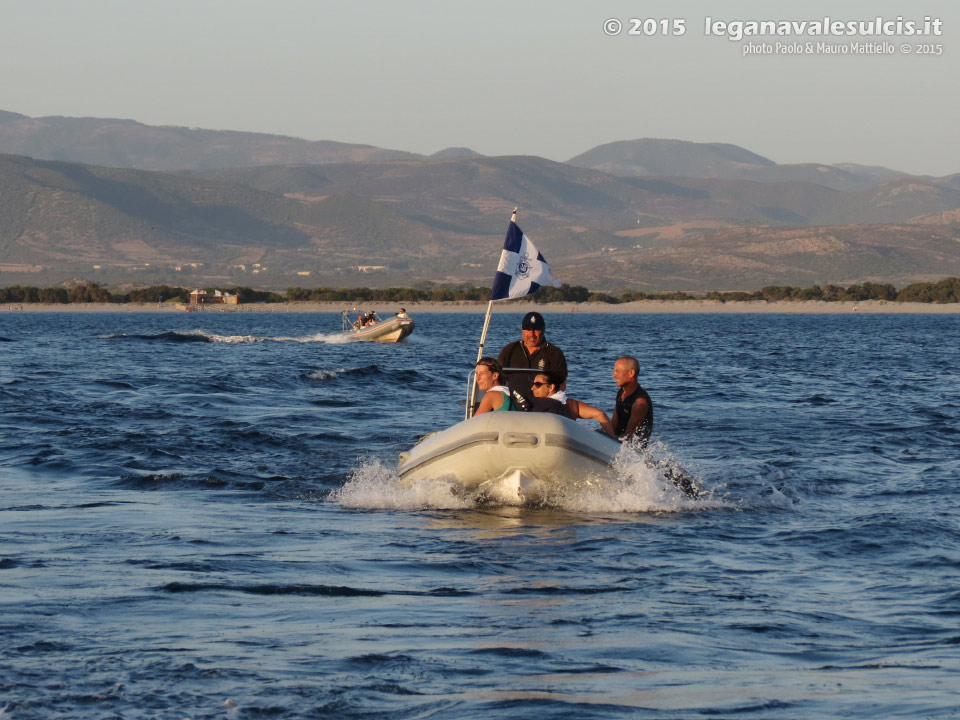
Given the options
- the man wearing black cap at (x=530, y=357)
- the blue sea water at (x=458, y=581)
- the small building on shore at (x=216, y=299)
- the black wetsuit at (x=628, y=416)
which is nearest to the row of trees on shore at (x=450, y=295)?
the small building on shore at (x=216, y=299)

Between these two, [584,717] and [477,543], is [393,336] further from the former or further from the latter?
[584,717]

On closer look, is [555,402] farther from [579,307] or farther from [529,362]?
[579,307]

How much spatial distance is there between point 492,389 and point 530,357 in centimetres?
69

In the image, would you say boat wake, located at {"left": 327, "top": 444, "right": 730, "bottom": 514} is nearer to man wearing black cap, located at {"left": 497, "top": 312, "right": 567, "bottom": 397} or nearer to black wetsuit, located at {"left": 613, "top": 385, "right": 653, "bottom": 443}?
black wetsuit, located at {"left": 613, "top": 385, "right": 653, "bottom": 443}

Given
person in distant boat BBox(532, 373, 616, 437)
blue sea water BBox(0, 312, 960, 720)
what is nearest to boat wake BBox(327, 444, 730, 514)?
blue sea water BBox(0, 312, 960, 720)

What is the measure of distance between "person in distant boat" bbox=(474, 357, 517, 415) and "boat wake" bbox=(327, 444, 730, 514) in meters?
0.86

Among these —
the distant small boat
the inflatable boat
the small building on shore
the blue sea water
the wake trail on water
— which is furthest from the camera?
the small building on shore

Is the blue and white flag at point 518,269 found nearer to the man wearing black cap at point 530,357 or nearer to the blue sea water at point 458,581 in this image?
the man wearing black cap at point 530,357

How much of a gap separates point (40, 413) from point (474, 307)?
161 metres

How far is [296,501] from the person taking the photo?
48.3 feet

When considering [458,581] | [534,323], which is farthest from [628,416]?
[458,581]

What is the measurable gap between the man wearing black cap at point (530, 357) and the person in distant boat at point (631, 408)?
0.71 meters

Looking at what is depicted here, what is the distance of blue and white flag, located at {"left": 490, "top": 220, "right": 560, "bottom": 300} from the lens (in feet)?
52.4

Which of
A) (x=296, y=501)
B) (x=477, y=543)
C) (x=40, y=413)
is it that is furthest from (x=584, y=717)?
(x=40, y=413)
